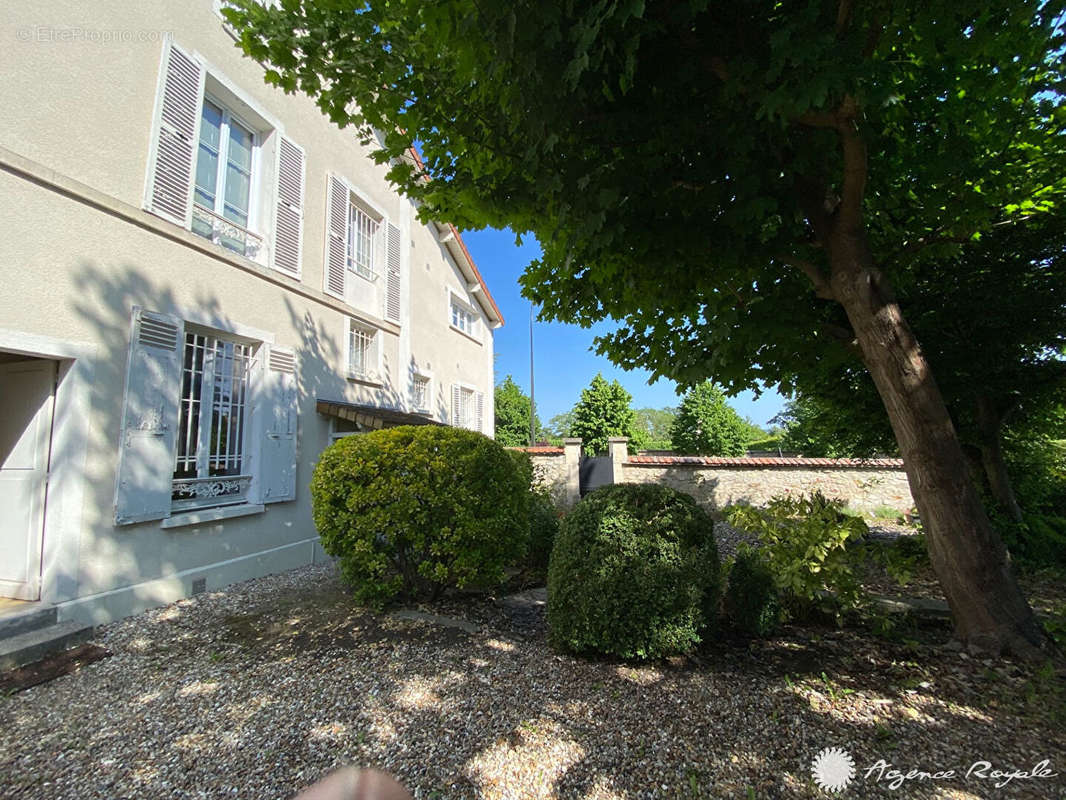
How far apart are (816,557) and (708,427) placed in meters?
17.8

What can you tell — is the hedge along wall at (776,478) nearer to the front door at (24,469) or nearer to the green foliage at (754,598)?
the green foliage at (754,598)

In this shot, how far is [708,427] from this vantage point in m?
20.6

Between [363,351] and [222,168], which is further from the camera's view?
[363,351]

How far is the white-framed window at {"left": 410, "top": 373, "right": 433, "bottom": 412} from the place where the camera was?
1053cm

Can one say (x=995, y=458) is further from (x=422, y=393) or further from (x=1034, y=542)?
(x=422, y=393)

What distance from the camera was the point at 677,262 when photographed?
3271 mm

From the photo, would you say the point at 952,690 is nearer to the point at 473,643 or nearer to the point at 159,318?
the point at 473,643

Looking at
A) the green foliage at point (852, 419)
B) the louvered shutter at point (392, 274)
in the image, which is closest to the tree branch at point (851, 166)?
the green foliage at point (852, 419)

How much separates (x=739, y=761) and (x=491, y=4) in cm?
393

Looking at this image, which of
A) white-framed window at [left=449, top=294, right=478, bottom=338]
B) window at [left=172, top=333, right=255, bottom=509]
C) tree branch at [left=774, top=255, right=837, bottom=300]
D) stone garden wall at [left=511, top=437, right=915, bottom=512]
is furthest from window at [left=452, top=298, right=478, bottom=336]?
tree branch at [left=774, top=255, right=837, bottom=300]

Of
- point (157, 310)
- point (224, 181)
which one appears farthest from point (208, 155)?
point (157, 310)

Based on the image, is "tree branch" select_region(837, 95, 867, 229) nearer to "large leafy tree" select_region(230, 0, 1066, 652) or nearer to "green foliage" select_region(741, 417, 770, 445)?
"large leafy tree" select_region(230, 0, 1066, 652)

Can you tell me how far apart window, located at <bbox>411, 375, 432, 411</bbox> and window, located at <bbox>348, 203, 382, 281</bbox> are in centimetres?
263

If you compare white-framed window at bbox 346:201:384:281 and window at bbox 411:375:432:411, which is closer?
white-framed window at bbox 346:201:384:281
